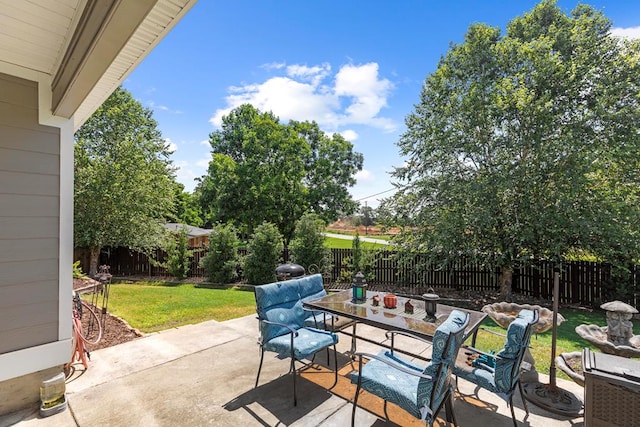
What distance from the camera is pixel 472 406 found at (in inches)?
105

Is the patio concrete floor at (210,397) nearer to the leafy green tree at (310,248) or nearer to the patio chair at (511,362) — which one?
the patio chair at (511,362)

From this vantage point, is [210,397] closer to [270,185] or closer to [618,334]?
[618,334]

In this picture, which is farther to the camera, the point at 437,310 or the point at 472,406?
the point at 437,310

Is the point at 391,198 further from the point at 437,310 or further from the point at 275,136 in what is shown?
the point at 275,136

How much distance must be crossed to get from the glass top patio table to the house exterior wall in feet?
8.05

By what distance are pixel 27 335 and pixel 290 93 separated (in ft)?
34.7

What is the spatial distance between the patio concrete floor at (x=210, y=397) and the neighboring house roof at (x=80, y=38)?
2.64 m

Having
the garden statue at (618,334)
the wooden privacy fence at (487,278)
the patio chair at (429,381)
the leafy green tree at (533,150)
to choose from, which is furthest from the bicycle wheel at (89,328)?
the leafy green tree at (533,150)

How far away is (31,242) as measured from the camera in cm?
256

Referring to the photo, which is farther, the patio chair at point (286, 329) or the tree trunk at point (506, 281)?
the tree trunk at point (506, 281)

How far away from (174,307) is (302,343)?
401cm

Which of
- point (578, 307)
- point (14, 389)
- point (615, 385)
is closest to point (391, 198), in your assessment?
point (578, 307)

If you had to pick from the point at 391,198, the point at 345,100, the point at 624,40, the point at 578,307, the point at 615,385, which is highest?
the point at 345,100

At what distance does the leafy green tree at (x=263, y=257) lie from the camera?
28.2ft
